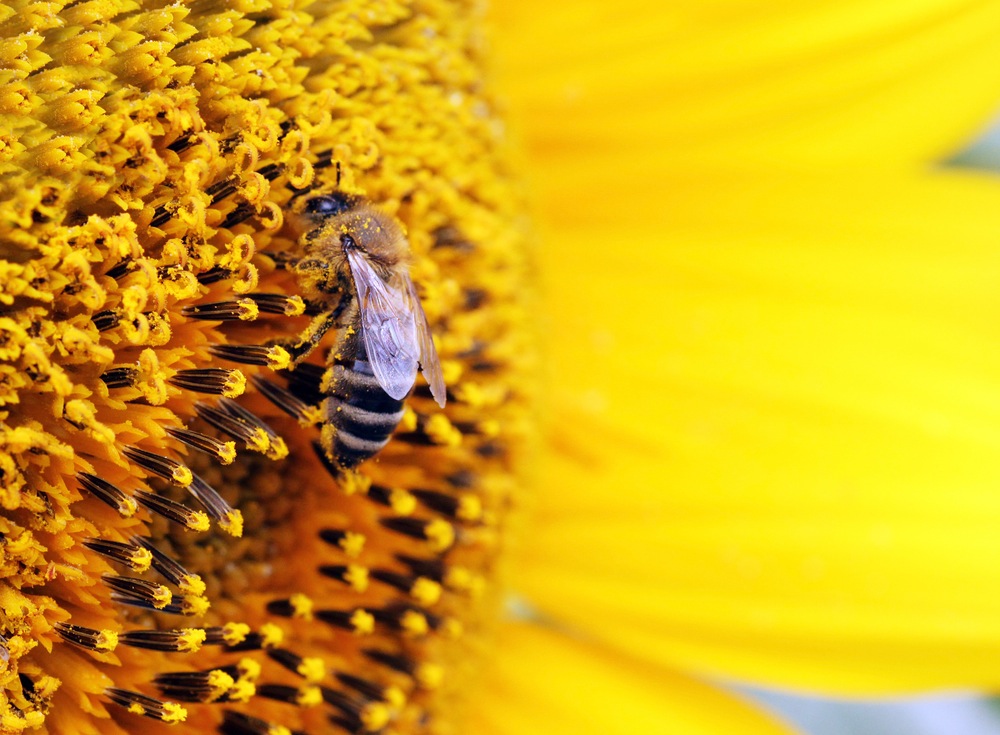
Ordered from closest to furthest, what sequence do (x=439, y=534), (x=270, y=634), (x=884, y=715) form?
(x=270, y=634), (x=439, y=534), (x=884, y=715)

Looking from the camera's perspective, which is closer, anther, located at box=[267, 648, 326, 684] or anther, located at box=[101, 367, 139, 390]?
anther, located at box=[101, 367, 139, 390]

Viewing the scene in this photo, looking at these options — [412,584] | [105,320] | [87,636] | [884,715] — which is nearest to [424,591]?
[412,584]

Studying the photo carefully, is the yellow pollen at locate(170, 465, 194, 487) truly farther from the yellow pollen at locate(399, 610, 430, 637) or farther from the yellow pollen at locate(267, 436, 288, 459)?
the yellow pollen at locate(399, 610, 430, 637)

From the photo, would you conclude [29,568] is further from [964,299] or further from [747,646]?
[964,299]

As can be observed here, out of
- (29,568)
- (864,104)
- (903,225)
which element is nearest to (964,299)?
(903,225)

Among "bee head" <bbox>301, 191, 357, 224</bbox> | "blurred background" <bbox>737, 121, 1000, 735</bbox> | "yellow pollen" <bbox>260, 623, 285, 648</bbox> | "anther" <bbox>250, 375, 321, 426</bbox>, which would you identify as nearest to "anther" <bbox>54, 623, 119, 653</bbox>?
"yellow pollen" <bbox>260, 623, 285, 648</bbox>

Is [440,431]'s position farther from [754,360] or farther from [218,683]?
[754,360]

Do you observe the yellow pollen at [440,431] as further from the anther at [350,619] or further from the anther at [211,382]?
the anther at [211,382]

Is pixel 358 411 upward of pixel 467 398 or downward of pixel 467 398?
downward
